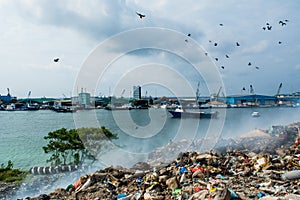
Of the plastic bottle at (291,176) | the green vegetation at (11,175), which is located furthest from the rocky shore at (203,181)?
the green vegetation at (11,175)

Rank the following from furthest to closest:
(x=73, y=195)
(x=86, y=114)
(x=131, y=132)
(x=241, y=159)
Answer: (x=131, y=132) → (x=86, y=114) → (x=241, y=159) → (x=73, y=195)

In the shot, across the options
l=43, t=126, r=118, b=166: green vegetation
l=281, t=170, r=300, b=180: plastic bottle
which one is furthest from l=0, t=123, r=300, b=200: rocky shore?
l=43, t=126, r=118, b=166: green vegetation

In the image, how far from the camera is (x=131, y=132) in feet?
52.4

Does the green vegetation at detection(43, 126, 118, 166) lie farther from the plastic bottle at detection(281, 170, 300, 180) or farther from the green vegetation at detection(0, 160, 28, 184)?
the plastic bottle at detection(281, 170, 300, 180)

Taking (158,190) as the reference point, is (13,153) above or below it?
below

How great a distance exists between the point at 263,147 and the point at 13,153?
13891 millimetres

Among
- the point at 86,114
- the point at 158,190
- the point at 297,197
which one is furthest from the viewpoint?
the point at 86,114

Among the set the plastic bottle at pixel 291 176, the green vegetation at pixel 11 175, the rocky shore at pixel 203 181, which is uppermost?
the plastic bottle at pixel 291 176

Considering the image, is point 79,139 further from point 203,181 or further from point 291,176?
point 291,176

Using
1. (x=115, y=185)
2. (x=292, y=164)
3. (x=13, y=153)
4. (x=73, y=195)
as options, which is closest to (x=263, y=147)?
(x=292, y=164)

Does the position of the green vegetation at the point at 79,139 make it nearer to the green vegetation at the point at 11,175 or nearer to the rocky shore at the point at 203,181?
the green vegetation at the point at 11,175

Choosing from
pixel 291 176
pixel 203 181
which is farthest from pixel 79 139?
pixel 291 176

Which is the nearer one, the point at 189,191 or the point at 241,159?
the point at 189,191

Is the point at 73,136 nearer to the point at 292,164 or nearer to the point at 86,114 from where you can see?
the point at 86,114
